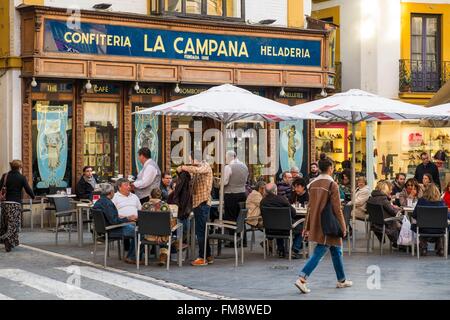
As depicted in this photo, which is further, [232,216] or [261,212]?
[232,216]

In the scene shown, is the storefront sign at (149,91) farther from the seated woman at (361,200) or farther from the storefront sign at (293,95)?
the seated woman at (361,200)

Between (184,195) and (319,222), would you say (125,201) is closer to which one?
(184,195)

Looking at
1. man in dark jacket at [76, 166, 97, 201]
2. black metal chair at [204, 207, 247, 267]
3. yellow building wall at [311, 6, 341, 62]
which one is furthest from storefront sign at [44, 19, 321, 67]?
black metal chair at [204, 207, 247, 267]

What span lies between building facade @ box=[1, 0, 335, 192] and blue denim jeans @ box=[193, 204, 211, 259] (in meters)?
7.69

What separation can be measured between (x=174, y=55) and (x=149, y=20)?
3.70 ft

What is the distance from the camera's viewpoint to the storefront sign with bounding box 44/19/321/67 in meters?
24.3

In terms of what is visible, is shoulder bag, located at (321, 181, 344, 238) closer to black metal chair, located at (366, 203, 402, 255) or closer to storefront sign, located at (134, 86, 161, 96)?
black metal chair, located at (366, 203, 402, 255)

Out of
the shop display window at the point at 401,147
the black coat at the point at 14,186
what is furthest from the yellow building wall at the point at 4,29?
the shop display window at the point at 401,147

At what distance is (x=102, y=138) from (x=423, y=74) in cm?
1251

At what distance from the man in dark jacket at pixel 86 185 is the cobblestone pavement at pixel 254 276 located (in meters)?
3.80

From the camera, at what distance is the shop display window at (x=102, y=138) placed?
25.0 meters
